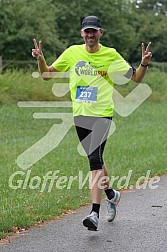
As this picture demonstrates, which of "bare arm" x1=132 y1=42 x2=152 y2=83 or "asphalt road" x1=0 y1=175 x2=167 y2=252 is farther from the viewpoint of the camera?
"bare arm" x1=132 y1=42 x2=152 y2=83

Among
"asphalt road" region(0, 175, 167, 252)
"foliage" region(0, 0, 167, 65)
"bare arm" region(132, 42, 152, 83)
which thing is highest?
"bare arm" region(132, 42, 152, 83)

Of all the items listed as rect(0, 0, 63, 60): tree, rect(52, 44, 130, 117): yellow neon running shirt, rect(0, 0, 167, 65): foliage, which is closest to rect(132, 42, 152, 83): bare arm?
rect(52, 44, 130, 117): yellow neon running shirt

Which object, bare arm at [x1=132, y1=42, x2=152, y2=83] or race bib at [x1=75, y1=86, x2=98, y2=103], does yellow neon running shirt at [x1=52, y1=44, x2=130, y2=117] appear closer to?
race bib at [x1=75, y1=86, x2=98, y2=103]

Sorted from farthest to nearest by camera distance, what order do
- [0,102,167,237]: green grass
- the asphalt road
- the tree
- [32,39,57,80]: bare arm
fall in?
the tree → [0,102,167,237]: green grass → [32,39,57,80]: bare arm → the asphalt road

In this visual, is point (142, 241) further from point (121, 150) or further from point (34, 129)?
point (34, 129)

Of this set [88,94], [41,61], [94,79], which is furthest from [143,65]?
[41,61]

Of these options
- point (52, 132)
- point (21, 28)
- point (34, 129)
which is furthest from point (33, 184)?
point (21, 28)

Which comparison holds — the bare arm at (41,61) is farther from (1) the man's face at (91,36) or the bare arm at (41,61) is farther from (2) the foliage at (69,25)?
(2) the foliage at (69,25)

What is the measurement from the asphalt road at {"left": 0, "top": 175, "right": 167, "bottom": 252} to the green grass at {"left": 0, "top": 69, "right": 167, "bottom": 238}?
1.01ft

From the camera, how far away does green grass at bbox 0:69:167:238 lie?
7684mm

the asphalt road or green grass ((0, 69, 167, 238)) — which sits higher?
the asphalt road

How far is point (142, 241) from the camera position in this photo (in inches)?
241

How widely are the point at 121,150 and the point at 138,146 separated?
105cm

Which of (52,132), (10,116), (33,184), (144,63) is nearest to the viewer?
(144,63)
